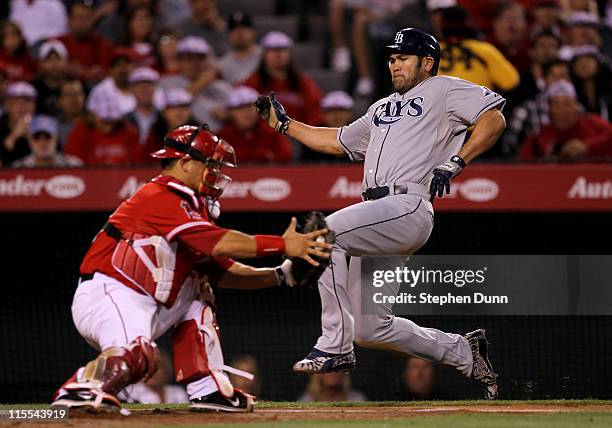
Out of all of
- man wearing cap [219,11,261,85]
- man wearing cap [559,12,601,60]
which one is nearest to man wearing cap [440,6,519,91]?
man wearing cap [559,12,601,60]

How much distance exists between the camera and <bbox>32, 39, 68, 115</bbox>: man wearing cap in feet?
30.9

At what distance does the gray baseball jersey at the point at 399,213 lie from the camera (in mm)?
5297

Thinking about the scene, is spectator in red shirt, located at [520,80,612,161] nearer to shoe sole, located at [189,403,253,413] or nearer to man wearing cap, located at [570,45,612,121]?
man wearing cap, located at [570,45,612,121]

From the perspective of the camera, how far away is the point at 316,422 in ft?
16.2

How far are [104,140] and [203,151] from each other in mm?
3418

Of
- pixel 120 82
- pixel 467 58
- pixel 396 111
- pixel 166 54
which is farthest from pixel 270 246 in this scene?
pixel 166 54

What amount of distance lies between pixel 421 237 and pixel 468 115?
2.10 ft

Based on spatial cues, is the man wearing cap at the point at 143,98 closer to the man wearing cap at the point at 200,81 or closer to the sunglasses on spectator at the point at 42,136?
the man wearing cap at the point at 200,81

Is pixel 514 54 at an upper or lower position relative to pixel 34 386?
upper

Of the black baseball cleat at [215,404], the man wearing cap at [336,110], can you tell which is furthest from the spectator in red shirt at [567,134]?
the black baseball cleat at [215,404]

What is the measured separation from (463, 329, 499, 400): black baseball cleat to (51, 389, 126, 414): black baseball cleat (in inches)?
75.6

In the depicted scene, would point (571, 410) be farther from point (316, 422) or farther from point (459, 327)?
point (459, 327)

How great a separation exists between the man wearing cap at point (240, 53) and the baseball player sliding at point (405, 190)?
413cm

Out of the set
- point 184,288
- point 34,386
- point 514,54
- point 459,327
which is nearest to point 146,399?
point 34,386
